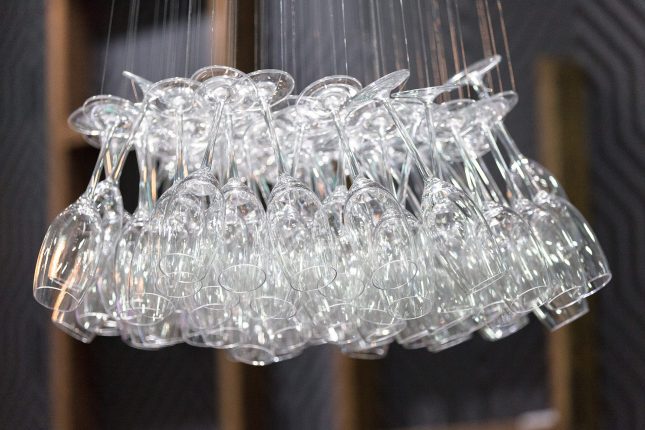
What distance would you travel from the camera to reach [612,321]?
9.10 ft

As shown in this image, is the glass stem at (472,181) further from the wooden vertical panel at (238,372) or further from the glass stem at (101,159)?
the wooden vertical panel at (238,372)

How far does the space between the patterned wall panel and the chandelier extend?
1.92 metres

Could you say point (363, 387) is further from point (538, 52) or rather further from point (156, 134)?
point (156, 134)

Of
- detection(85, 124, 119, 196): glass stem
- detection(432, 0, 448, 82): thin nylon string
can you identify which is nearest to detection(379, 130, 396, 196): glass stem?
detection(85, 124, 119, 196): glass stem

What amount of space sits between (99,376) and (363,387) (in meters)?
1.15

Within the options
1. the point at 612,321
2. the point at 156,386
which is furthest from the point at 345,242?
the point at 156,386

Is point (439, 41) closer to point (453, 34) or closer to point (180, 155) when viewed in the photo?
point (453, 34)

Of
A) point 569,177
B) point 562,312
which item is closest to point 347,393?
point 569,177

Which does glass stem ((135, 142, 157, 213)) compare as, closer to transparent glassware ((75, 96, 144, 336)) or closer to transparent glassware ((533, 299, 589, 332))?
transparent glassware ((75, 96, 144, 336))

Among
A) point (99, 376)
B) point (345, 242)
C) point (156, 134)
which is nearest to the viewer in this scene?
point (345, 242)

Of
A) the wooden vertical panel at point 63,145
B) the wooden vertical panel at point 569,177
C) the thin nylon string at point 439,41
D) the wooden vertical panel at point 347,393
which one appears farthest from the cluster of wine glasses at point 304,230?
the wooden vertical panel at point 63,145

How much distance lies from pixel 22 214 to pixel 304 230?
259 centimetres

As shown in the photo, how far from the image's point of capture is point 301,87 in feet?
11.0

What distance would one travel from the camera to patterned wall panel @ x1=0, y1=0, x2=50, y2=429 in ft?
12.4
